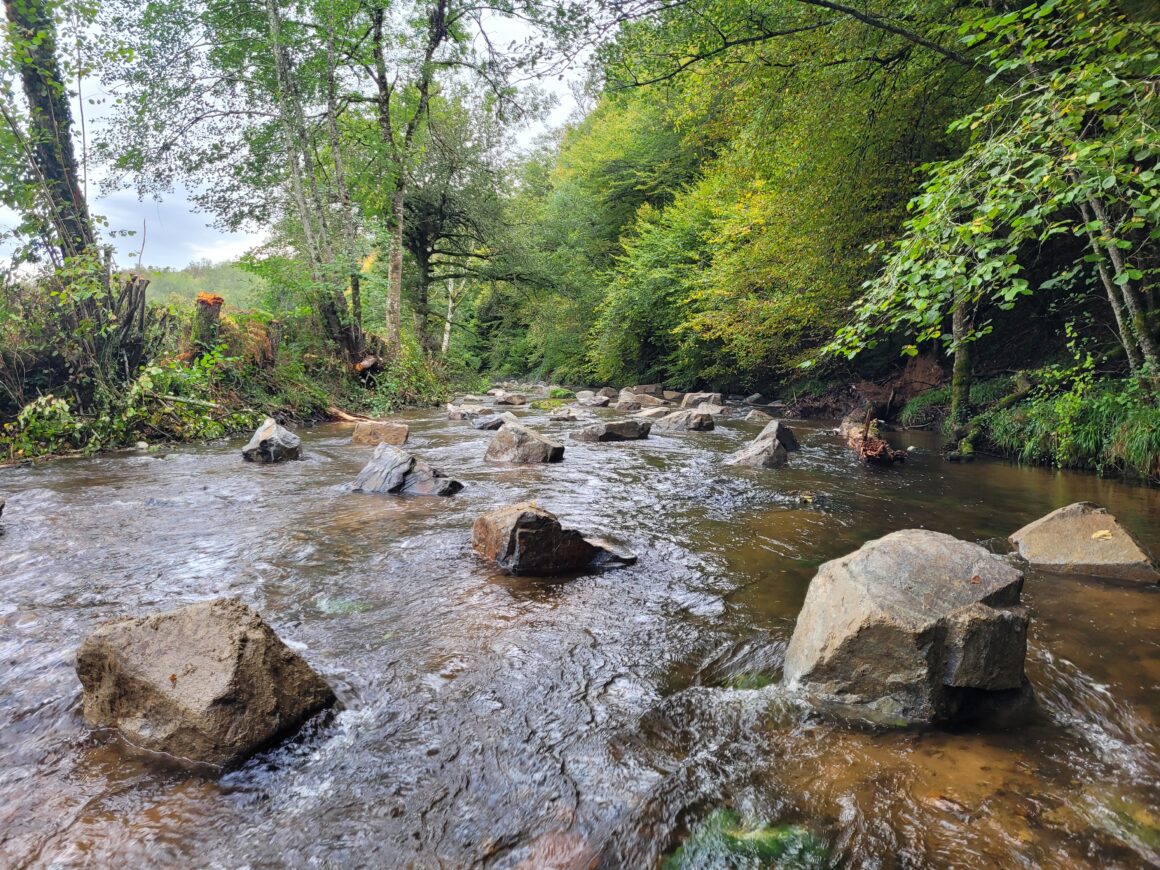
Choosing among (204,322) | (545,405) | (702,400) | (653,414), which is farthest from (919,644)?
(702,400)

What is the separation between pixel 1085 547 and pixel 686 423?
27.9 feet

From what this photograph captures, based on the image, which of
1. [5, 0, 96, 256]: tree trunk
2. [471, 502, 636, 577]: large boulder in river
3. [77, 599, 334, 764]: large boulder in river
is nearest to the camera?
[77, 599, 334, 764]: large boulder in river

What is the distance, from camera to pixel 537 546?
413 cm

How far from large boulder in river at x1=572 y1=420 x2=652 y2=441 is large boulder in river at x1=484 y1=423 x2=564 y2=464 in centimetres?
222

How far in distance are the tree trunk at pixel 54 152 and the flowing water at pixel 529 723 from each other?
5.06 metres

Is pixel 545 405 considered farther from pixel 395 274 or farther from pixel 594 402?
pixel 395 274

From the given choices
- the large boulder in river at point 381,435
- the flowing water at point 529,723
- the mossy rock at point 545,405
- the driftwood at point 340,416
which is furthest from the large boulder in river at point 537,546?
the mossy rock at point 545,405

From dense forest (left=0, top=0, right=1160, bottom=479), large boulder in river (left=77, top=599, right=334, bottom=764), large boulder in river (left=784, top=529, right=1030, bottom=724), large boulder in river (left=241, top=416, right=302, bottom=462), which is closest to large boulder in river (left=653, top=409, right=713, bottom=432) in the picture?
dense forest (left=0, top=0, right=1160, bottom=479)

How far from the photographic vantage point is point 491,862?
1.78 m

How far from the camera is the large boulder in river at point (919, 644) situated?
2.39 meters

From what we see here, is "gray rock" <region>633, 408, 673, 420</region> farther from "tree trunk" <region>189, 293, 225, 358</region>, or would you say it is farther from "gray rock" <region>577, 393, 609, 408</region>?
"tree trunk" <region>189, 293, 225, 358</region>

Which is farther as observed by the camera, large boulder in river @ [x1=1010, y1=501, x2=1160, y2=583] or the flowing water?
large boulder in river @ [x1=1010, y1=501, x2=1160, y2=583]

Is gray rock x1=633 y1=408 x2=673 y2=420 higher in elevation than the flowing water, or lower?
higher

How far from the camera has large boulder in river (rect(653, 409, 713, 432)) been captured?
1232 cm
